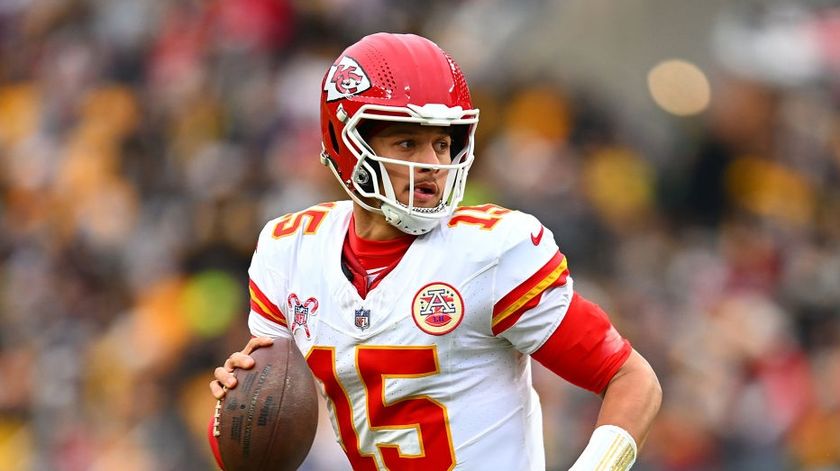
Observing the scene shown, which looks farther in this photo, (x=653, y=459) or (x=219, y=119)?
(x=219, y=119)

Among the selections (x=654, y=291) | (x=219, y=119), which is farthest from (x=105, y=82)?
(x=654, y=291)

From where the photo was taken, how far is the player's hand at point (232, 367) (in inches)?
119

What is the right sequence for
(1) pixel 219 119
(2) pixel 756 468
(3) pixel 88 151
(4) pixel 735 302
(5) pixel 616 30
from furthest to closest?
(3) pixel 88 151
(1) pixel 219 119
(5) pixel 616 30
(4) pixel 735 302
(2) pixel 756 468

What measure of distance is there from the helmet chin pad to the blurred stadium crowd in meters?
3.24

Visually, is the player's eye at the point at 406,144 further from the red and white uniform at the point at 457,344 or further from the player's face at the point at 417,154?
the red and white uniform at the point at 457,344

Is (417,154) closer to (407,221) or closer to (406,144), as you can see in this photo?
(406,144)

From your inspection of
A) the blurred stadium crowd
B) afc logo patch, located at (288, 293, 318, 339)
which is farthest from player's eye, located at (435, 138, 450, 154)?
the blurred stadium crowd

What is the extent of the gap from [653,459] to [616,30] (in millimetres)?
2906

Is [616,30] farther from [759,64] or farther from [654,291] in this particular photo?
[654,291]

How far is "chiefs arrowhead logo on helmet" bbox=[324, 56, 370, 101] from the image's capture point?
3178 mm

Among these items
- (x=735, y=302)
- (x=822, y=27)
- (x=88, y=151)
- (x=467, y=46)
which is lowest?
(x=88, y=151)

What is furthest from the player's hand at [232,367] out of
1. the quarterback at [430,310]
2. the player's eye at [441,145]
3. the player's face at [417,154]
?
the player's eye at [441,145]

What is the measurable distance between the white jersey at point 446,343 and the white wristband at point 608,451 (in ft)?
0.78

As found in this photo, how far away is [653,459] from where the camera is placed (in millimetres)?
6266
